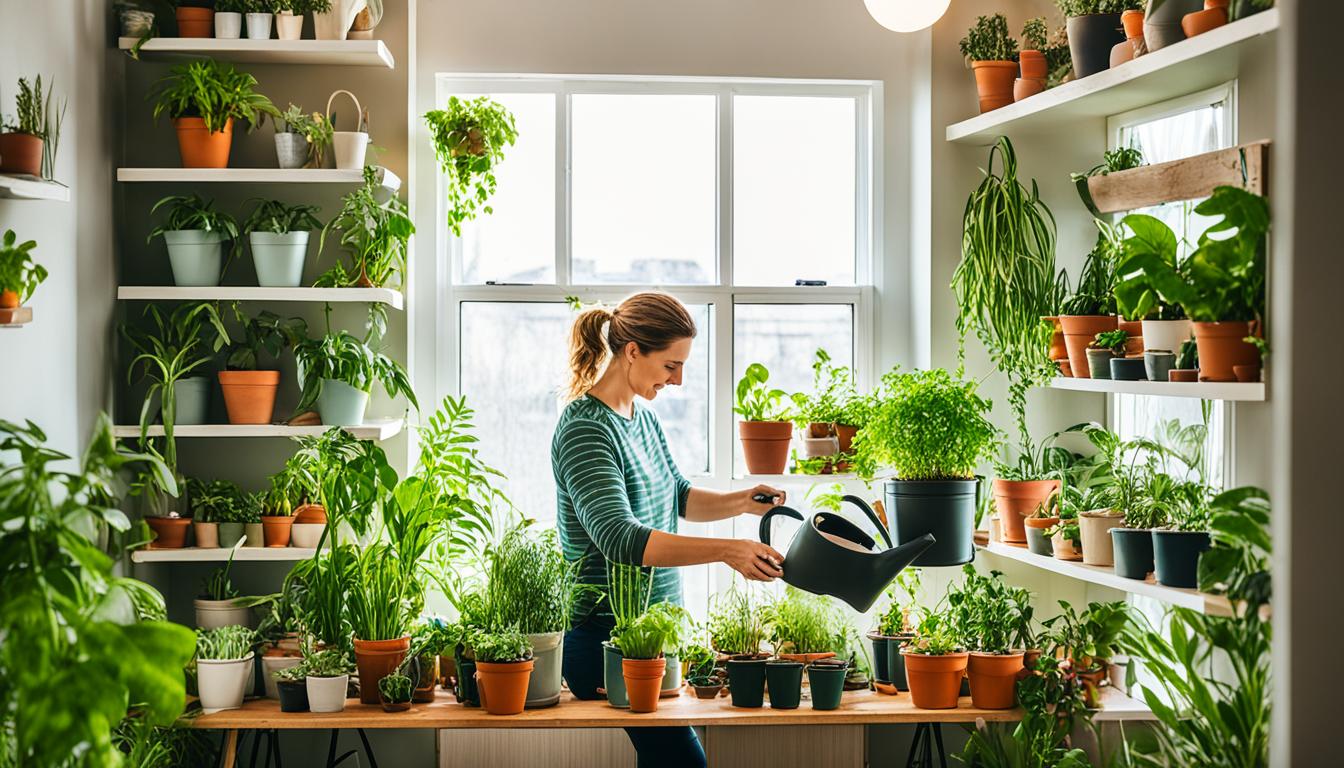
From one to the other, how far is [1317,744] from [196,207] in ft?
9.80

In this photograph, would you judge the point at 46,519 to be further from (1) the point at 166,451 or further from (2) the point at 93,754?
(1) the point at 166,451

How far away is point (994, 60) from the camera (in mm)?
3391

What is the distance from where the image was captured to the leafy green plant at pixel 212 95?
318 centimetres

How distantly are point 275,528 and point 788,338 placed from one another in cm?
164

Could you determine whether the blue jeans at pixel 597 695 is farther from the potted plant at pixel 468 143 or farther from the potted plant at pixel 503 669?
the potted plant at pixel 468 143

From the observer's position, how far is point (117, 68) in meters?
3.32

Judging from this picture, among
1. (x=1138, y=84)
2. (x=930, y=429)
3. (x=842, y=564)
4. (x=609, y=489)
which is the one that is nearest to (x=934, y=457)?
(x=930, y=429)

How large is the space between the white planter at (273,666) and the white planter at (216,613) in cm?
16

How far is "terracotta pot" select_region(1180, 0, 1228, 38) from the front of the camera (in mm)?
2604

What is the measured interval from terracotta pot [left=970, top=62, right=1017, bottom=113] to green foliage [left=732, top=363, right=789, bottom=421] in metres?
1.02

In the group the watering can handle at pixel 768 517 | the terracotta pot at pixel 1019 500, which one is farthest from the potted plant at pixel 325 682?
the terracotta pot at pixel 1019 500

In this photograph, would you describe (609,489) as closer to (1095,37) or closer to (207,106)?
(207,106)

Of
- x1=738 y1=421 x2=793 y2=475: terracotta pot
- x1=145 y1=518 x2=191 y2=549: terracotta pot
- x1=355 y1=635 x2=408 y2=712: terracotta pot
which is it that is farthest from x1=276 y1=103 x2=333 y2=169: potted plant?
x1=738 y1=421 x2=793 y2=475: terracotta pot

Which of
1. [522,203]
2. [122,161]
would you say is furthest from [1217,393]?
[122,161]
